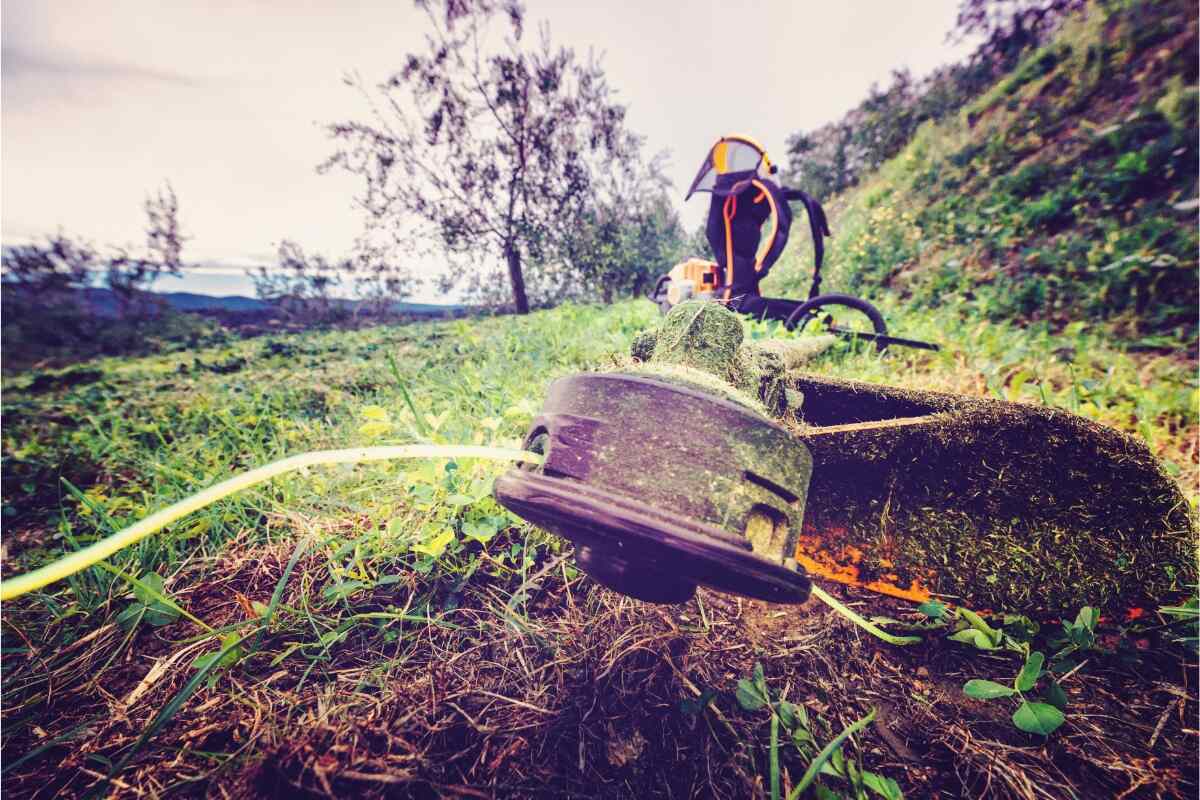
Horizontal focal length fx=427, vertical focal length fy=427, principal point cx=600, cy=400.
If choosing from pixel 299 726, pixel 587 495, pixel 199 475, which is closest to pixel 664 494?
pixel 587 495

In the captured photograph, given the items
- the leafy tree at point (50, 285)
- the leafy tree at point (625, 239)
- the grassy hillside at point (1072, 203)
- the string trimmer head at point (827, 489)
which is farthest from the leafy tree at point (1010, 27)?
the leafy tree at point (50, 285)

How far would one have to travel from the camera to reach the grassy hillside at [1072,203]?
12.4 ft

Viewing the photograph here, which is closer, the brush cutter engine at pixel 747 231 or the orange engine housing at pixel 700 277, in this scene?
the brush cutter engine at pixel 747 231

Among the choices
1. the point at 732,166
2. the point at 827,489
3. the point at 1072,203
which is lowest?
the point at 827,489

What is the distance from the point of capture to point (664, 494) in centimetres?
85

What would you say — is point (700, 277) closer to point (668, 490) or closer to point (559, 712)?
point (668, 490)

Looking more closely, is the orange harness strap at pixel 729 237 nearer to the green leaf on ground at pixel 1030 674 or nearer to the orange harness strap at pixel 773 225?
the orange harness strap at pixel 773 225

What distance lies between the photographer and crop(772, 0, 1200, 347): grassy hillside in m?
3.78

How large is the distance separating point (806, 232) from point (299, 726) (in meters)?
15.4

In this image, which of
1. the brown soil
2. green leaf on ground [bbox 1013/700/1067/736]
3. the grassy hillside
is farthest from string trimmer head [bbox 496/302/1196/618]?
the grassy hillside

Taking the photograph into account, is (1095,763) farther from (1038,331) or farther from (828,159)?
(828,159)

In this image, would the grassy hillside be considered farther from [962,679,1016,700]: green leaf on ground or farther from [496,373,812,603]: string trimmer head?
[496,373,812,603]: string trimmer head

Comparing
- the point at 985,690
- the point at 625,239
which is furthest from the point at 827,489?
the point at 625,239

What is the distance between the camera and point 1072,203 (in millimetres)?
4883
